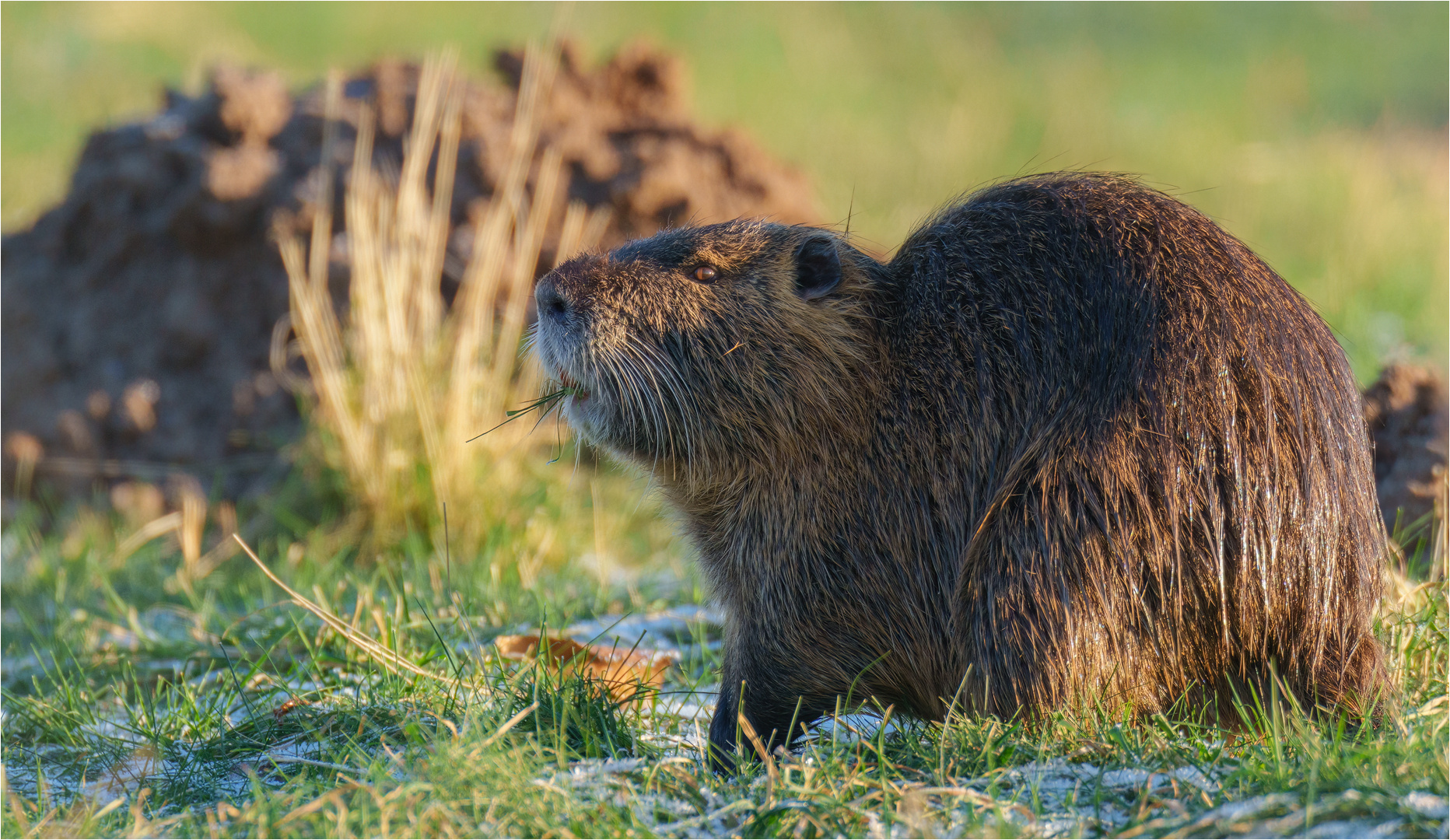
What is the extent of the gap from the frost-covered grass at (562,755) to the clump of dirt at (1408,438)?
682 millimetres

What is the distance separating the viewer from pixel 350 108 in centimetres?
580

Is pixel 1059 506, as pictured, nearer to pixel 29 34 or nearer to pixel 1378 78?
pixel 29 34

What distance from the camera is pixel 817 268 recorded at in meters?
2.85

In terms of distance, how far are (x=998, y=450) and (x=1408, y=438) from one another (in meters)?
2.18

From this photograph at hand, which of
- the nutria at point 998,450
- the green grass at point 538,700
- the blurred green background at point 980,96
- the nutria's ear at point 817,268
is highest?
the blurred green background at point 980,96

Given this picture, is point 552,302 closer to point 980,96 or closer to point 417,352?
point 417,352

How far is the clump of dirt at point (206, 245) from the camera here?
5602mm

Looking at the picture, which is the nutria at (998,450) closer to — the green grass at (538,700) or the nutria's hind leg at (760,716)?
the nutria's hind leg at (760,716)

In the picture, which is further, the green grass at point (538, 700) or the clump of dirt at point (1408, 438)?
the clump of dirt at point (1408, 438)

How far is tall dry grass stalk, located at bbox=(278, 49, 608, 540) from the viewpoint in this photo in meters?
4.61

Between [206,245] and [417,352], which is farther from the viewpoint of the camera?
[206,245]

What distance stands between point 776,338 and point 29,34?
12.1 m

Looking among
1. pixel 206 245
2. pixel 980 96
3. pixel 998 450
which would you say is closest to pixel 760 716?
pixel 998 450

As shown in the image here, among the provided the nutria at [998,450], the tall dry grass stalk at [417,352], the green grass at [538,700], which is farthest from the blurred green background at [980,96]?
the nutria at [998,450]
